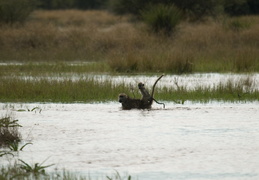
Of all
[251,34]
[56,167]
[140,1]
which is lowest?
[56,167]

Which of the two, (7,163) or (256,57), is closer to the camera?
(7,163)

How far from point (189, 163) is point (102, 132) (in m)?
2.58

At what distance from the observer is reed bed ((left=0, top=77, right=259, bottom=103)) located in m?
15.1

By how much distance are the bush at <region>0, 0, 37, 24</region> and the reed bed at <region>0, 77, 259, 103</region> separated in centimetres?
1745

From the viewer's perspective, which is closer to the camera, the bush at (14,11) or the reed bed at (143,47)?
the reed bed at (143,47)

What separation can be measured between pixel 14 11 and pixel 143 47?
36.2ft

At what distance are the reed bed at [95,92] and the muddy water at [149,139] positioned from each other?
0.65 metres

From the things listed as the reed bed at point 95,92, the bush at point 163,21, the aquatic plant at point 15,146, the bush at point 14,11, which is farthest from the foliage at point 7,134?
the bush at point 14,11

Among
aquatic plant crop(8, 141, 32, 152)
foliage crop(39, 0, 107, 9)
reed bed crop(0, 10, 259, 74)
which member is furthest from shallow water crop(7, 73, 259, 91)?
foliage crop(39, 0, 107, 9)

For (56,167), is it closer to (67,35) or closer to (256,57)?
(256,57)

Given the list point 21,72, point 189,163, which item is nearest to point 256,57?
point 21,72

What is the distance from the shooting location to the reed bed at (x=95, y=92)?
49.4 feet

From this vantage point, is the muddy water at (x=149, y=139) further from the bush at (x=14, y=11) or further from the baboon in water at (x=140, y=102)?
the bush at (x=14, y=11)

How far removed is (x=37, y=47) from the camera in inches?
1102
